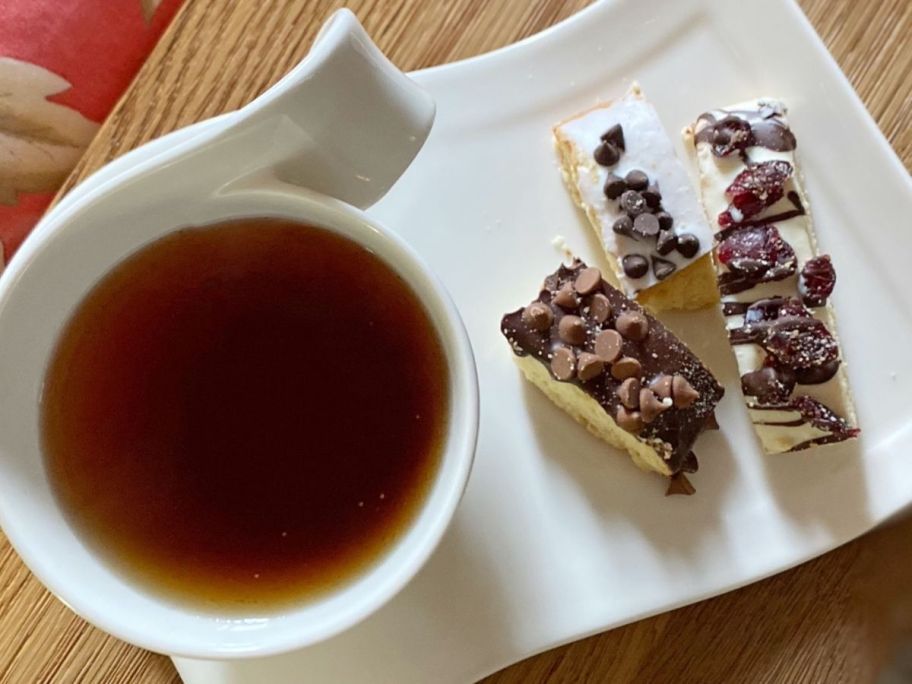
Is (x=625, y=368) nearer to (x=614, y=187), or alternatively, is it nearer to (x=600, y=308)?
(x=600, y=308)

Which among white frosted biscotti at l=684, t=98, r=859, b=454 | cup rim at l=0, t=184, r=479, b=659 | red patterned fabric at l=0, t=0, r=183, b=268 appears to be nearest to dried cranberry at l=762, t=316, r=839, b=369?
white frosted biscotti at l=684, t=98, r=859, b=454

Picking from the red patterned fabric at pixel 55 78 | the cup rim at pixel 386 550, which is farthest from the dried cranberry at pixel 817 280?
the red patterned fabric at pixel 55 78

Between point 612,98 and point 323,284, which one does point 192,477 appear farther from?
point 612,98

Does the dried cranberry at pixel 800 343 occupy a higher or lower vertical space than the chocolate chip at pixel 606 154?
lower

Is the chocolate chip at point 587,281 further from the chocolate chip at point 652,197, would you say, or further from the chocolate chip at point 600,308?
the chocolate chip at point 652,197

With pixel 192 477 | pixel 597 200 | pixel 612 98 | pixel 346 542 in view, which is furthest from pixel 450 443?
pixel 612 98

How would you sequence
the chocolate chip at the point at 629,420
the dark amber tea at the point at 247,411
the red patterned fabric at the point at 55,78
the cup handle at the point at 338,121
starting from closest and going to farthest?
the cup handle at the point at 338,121 < the dark amber tea at the point at 247,411 < the chocolate chip at the point at 629,420 < the red patterned fabric at the point at 55,78

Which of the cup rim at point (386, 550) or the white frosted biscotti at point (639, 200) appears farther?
the white frosted biscotti at point (639, 200)
